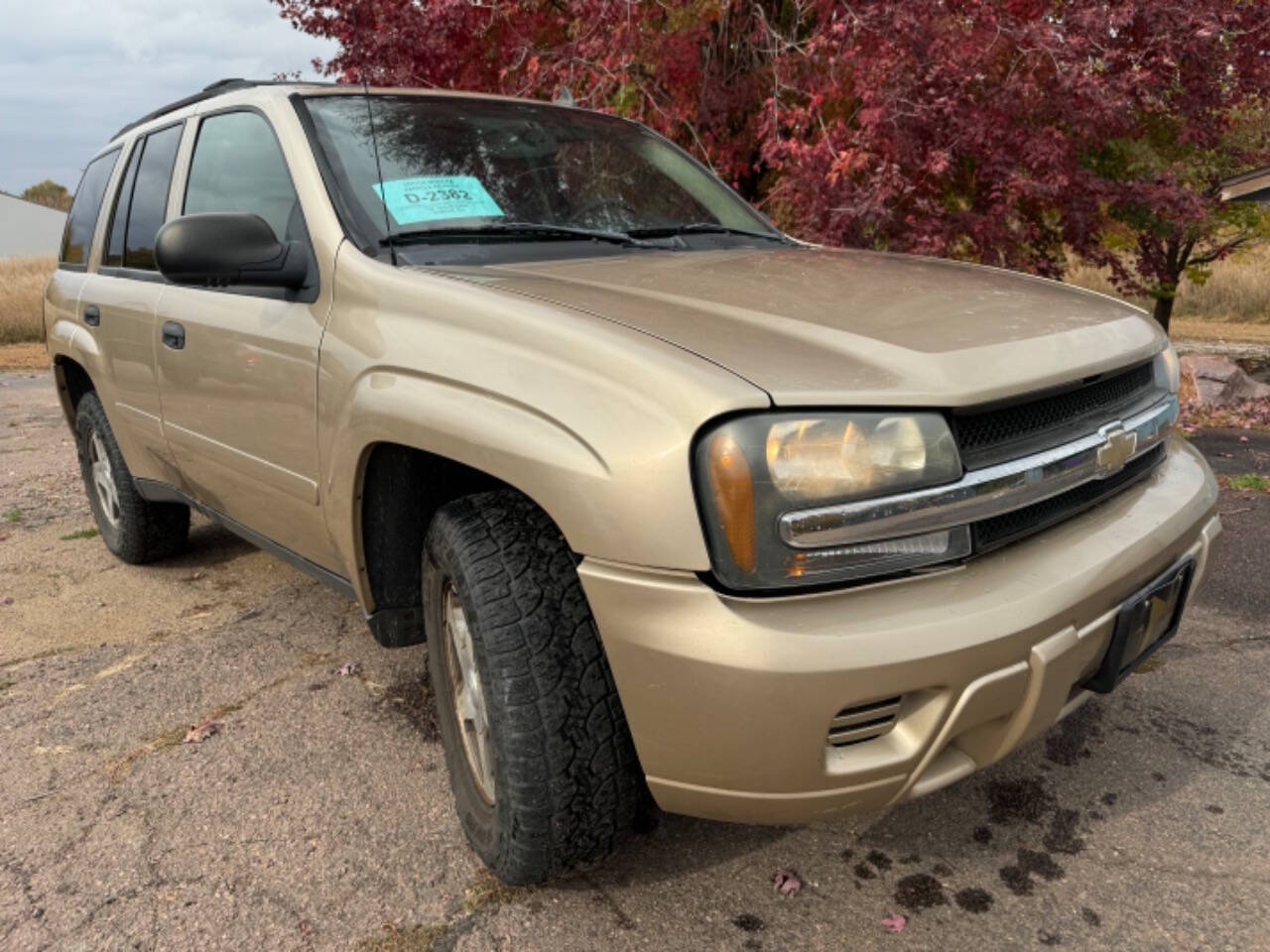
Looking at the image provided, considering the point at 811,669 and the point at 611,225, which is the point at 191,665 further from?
the point at 811,669

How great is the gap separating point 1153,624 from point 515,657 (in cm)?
133

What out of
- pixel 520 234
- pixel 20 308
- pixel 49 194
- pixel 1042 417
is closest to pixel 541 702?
pixel 1042 417

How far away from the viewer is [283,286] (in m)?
2.42

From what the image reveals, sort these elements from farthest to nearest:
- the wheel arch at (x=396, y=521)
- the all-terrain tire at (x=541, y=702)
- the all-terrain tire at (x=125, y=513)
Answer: the all-terrain tire at (x=125, y=513) → the wheel arch at (x=396, y=521) → the all-terrain tire at (x=541, y=702)

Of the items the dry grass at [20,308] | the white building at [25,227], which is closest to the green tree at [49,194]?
the white building at [25,227]

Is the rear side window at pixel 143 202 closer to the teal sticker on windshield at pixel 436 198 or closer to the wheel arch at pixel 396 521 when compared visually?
the teal sticker on windshield at pixel 436 198

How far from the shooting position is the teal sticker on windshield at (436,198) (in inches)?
96.5

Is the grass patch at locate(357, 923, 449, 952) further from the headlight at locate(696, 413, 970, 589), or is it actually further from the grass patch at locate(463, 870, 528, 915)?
the headlight at locate(696, 413, 970, 589)

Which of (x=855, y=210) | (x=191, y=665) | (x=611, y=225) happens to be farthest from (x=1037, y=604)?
(x=855, y=210)

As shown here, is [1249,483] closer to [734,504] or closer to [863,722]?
[863,722]

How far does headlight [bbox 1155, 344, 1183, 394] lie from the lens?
2.33m

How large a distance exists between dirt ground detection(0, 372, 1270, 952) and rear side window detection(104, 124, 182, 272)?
4.73ft

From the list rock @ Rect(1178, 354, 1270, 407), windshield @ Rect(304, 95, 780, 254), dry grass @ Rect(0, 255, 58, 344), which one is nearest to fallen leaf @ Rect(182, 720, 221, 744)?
windshield @ Rect(304, 95, 780, 254)

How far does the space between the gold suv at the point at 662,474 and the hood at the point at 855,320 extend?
1cm
